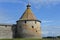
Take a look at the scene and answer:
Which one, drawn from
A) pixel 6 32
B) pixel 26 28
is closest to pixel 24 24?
pixel 26 28

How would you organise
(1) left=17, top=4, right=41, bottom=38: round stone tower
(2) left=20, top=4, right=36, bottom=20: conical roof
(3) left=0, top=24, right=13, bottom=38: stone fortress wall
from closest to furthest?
(3) left=0, top=24, right=13, bottom=38: stone fortress wall, (1) left=17, top=4, right=41, bottom=38: round stone tower, (2) left=20, top=4, right=36, bottom=20: conical roof

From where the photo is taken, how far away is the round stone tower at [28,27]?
1610 inches

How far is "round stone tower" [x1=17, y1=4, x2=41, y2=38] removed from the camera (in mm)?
40906

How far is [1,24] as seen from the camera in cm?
4106

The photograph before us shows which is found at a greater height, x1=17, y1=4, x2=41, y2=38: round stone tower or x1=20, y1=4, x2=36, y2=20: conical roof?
x1=20, y1=4, x2=36, y2=20: conical roof

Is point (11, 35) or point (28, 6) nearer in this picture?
point (11, 35)

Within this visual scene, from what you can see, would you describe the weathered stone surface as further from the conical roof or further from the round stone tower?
the conical roof

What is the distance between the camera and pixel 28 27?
41250 millimetres

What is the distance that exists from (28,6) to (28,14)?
2.21 meters

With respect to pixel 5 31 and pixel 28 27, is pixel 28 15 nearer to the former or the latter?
pixel 28 27

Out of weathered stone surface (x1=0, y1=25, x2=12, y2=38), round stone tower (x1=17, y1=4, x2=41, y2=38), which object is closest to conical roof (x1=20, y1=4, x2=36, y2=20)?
round stone tower (x1=17, y1=4, x2=41, y2=38)

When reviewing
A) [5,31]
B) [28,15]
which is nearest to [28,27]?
[28,15]

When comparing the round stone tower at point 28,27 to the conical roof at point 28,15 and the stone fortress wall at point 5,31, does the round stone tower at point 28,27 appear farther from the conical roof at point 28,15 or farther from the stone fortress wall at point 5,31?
the stone fortress wall at point 5,31

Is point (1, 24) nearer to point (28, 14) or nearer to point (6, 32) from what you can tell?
point (6, 32)
